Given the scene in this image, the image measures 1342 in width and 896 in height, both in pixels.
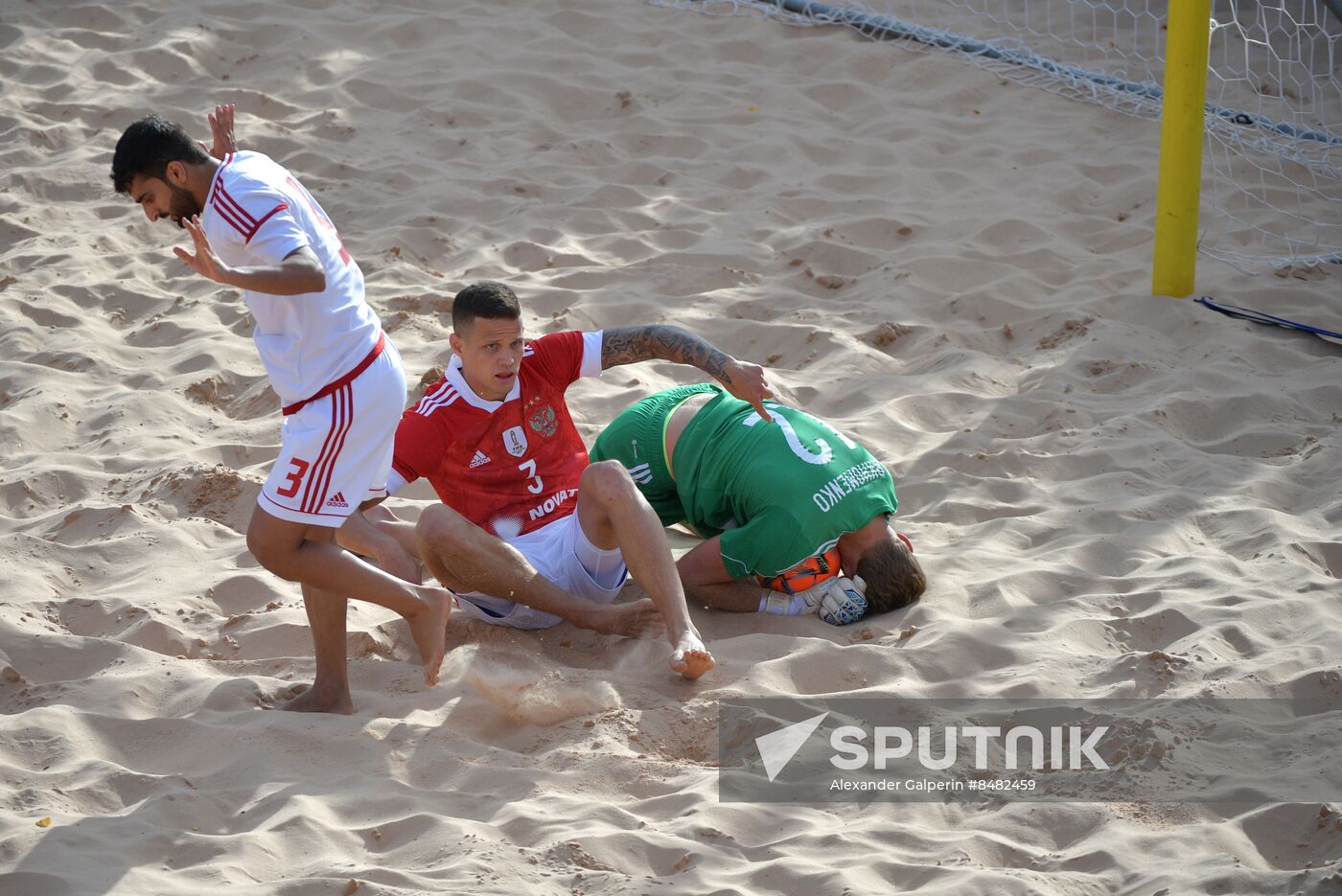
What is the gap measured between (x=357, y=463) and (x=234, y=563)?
39.0 inches

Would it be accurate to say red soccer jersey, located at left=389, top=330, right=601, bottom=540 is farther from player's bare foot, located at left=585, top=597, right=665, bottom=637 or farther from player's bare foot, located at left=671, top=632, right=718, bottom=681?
player's bare foot, located at left=671, top=632, right=718, bottom=681

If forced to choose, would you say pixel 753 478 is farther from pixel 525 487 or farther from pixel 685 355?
pixel 525 487

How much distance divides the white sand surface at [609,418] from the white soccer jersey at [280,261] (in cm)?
83

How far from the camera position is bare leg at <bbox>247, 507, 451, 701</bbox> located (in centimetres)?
310

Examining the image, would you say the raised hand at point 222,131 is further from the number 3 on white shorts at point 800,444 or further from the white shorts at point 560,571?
the number 3 on white shorts at point 800,444

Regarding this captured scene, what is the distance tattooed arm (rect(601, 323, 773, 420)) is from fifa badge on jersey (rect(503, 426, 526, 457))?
31 centimetres

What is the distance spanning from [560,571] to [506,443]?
39cm

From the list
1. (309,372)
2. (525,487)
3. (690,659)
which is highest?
(309,372)

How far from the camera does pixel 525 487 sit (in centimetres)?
386

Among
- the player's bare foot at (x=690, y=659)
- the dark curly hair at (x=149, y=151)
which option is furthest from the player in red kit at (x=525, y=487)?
the dark curly hair at (x=149, y=151)

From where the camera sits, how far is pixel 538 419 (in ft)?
12.6

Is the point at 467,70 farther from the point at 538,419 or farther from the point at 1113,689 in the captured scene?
the point at 1113,689

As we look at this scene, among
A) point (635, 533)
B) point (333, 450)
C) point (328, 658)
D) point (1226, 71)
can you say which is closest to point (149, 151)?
point (333, 450)

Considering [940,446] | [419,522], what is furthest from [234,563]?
[940,446]
